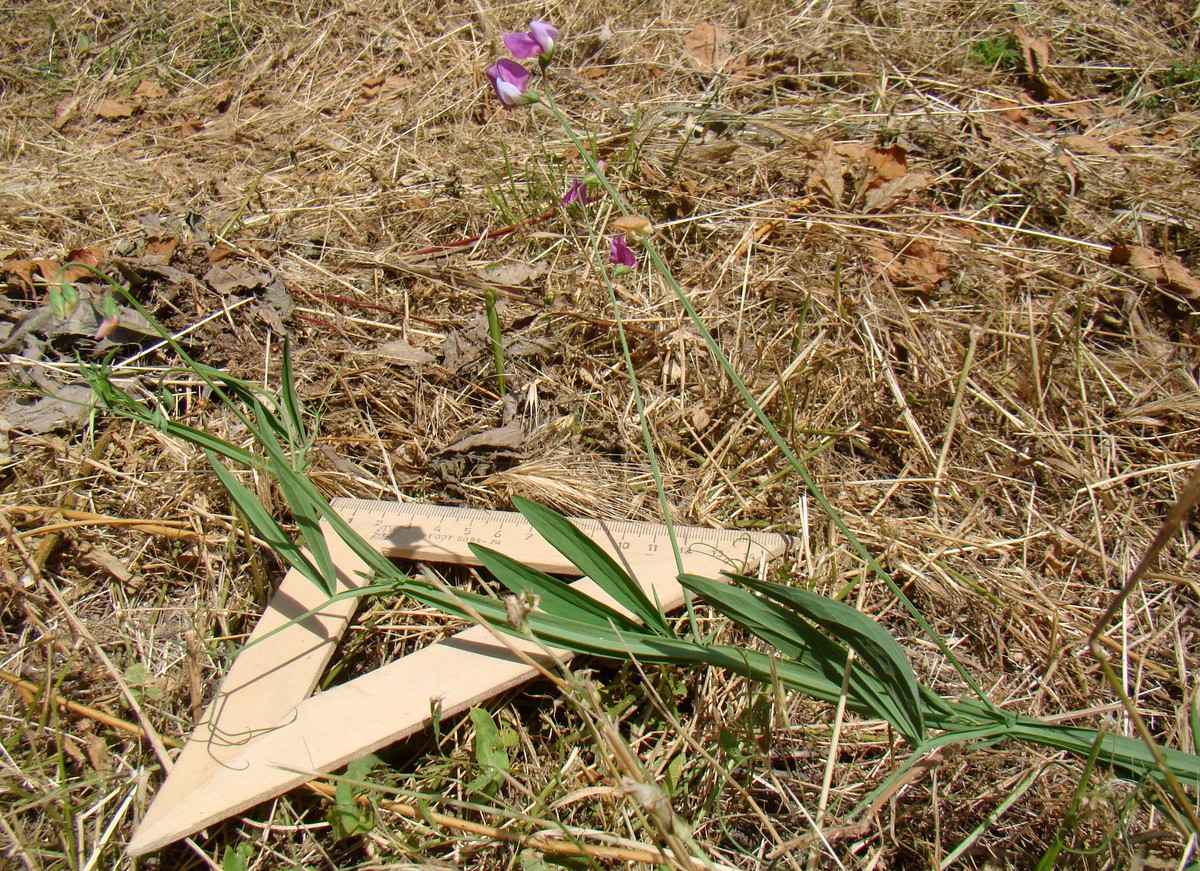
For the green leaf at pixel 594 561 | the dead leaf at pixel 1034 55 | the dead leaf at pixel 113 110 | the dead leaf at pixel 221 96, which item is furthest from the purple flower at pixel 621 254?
the dead leaf at pixel 113 110

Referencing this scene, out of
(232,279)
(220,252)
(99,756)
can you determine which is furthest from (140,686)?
(220,252)

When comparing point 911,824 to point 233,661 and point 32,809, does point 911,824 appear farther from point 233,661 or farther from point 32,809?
point 32,809

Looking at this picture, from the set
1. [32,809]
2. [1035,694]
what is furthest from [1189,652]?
[32,809]

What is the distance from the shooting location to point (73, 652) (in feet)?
4.98

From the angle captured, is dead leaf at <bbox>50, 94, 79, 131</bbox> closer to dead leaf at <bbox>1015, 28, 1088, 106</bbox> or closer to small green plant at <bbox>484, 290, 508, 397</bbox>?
small green plant at <bbox>484, 290, 508, 397</bbox>

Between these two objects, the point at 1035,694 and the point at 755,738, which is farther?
the point at 1035,694

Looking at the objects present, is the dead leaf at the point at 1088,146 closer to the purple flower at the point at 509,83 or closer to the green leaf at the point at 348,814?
the purple flower at the point at 509,83

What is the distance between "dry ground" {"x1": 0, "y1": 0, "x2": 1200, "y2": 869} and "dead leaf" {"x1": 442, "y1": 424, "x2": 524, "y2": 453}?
24 millimetres

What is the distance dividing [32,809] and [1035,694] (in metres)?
1.81

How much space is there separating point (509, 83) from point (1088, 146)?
190 centimetres

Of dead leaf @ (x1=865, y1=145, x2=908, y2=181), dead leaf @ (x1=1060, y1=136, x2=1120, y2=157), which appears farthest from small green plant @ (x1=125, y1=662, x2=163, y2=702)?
dead leaf @ (x1=1060, y1=136, x2=1120, y2=157)

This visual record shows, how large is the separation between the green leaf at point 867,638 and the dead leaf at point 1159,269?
4.97ft

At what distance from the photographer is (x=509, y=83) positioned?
140 cm

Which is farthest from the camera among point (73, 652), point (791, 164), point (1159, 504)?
point (791, 164)
